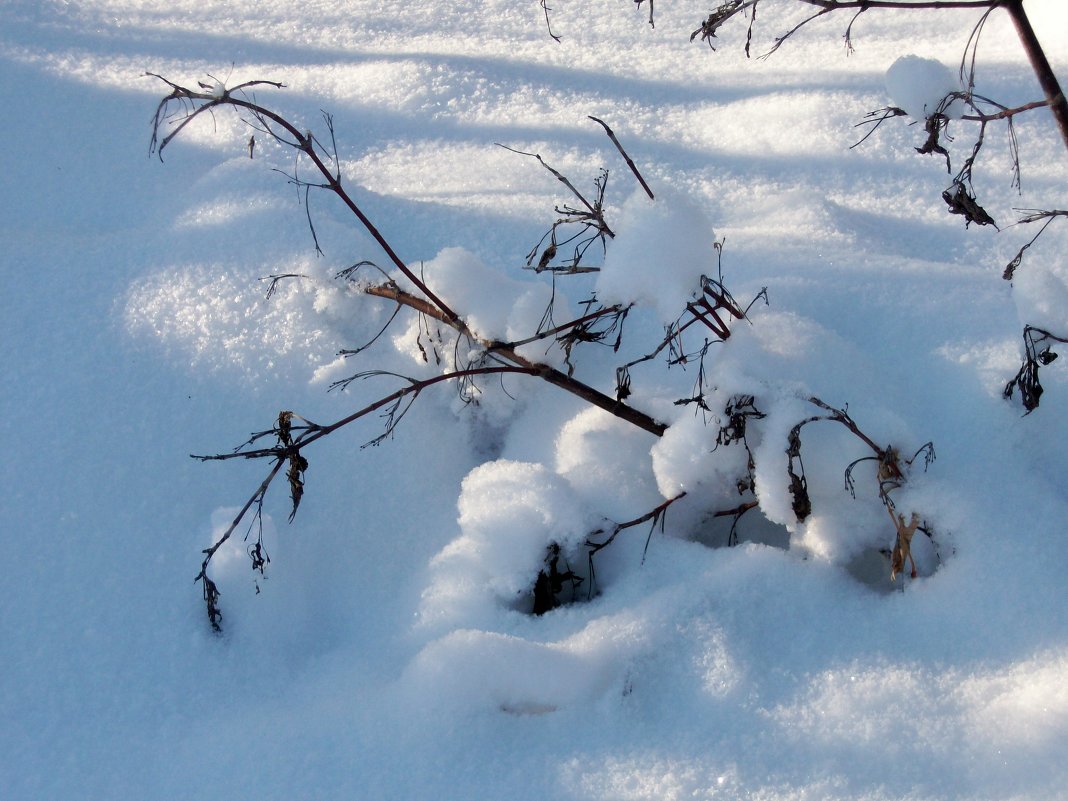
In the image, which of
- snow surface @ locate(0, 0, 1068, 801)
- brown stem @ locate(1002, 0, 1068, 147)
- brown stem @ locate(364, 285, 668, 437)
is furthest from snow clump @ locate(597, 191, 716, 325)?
brown stem @ locate(1002, 0, 1068, 147)

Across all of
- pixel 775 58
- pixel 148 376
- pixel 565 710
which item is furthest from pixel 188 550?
pixel 775 58

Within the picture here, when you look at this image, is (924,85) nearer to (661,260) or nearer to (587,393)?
(661,260)

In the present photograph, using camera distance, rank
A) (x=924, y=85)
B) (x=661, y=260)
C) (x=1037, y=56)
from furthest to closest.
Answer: (x=661, y=260) → (x=924, y=85) → (x=1037, y=56)

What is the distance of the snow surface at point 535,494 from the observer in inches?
55.2

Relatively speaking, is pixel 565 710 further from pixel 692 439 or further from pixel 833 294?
pixel 833 294

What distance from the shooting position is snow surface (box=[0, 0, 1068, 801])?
140 centimetres

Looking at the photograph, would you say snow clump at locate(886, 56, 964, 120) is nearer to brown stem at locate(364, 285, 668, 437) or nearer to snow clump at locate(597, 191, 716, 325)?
snow clump at locate(597, 191, 716, 325)

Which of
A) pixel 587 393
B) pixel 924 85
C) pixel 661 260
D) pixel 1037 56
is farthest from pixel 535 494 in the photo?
pixel 1037 56

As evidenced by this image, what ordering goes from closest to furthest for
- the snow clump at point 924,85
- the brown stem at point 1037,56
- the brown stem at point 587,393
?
1. the brown stem at point 1037,56
2. the snow clump at point 924,85
3. the brown stem at point 587,393

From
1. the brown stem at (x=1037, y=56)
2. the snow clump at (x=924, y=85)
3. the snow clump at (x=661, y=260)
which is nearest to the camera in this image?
the brown stem at (x=1037, y=56)

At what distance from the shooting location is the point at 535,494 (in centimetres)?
172

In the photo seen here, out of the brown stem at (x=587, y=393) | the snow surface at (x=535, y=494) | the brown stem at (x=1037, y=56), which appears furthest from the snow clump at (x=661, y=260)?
the brown stem at (x=1037, y=56)

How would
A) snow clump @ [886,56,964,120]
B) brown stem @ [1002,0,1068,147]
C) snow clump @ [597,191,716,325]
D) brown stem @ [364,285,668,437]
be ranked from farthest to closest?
brown stem @ [364,285,668,437] → snow clump @ [597,191,716,325] → snow clump @ [886,56,964,120] → brown stem @ [1002,0,1068,147]

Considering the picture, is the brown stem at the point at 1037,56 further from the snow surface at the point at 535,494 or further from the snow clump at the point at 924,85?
the snow surface at the point at 535,494
